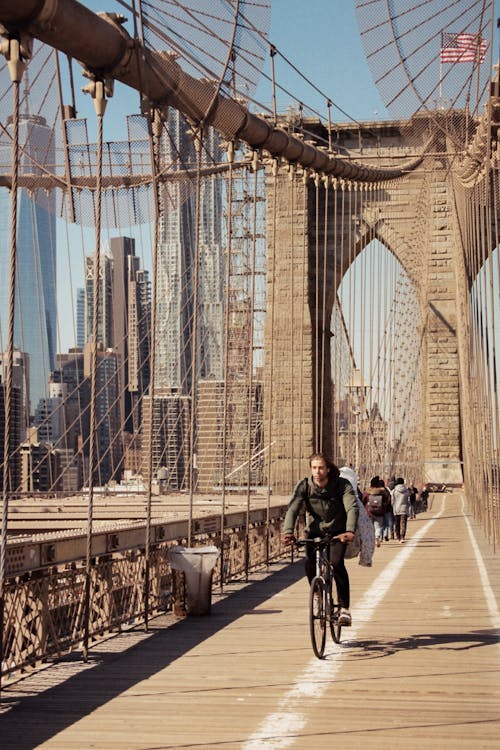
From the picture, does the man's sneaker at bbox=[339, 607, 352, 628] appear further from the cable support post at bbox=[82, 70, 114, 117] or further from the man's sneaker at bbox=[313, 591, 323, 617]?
the cable support post at bbox=[82, 70, 114, 117]

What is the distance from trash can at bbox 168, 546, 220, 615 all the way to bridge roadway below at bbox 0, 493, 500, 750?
174 millimetres

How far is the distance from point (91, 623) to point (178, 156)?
3862 millimetres

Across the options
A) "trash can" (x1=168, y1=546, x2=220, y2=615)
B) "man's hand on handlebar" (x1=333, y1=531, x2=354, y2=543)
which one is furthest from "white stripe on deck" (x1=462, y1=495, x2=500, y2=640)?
"trash can" (x1=168, y1=546, x2=220, y2=615)

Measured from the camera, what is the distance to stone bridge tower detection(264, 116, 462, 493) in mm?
36250

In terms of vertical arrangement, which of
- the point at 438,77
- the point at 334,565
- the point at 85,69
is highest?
the point at 438,77

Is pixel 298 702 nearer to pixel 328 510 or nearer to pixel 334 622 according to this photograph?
pixel 334 622

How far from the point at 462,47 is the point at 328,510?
13.1m

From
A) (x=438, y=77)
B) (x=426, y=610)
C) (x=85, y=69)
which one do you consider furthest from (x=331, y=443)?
(x=85, y=69)

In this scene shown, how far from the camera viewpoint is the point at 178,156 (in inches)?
424

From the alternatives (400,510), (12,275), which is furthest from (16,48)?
(400,510)

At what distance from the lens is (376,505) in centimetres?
1869

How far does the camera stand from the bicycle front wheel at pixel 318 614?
772cm

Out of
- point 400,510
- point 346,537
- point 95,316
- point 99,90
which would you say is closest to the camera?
point 95,316

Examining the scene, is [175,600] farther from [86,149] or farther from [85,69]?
[86,149]
